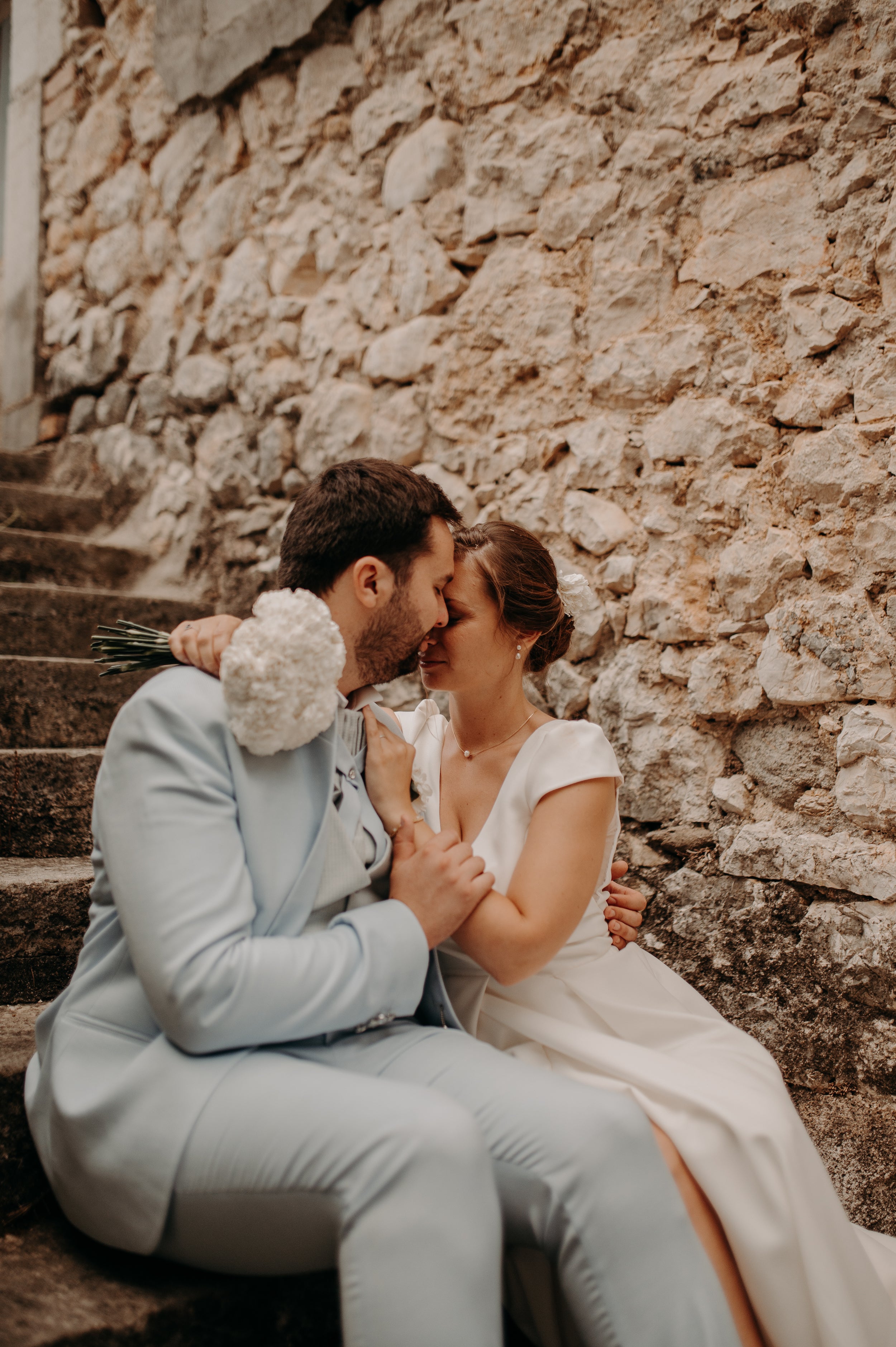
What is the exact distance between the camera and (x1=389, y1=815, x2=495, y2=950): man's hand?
1.49 m

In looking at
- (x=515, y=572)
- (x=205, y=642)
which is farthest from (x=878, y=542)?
(x=205, y=642)

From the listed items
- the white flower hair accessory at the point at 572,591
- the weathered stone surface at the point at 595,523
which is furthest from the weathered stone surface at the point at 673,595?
the white flower hair accessory at the point at 572,591

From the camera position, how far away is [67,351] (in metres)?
4.60

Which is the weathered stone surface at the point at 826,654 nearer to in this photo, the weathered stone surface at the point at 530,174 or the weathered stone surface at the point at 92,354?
the weathered stone surface at the point at 530,174

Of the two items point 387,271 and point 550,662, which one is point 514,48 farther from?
point 550,662

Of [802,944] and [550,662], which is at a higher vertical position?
[550,662]

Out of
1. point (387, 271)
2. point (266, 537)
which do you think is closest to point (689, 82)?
point (387, 271)

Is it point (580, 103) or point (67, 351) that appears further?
point (67, 351)

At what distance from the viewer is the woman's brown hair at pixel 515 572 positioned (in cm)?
199

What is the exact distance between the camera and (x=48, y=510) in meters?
4.05

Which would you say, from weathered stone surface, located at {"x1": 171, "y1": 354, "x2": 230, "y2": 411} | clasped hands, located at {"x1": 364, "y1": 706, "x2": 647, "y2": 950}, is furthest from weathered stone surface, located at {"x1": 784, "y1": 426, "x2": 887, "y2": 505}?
weathered stone surface, located at {"x1": 171, "y1": 354, "x2": 230, "y2": 411}

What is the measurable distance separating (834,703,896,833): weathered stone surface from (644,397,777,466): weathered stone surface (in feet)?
2.31

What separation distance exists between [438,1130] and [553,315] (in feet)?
7.42

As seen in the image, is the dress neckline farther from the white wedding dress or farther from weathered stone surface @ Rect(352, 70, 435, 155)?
weathered stone surface @ Rect(352, 70, 435, 155)
